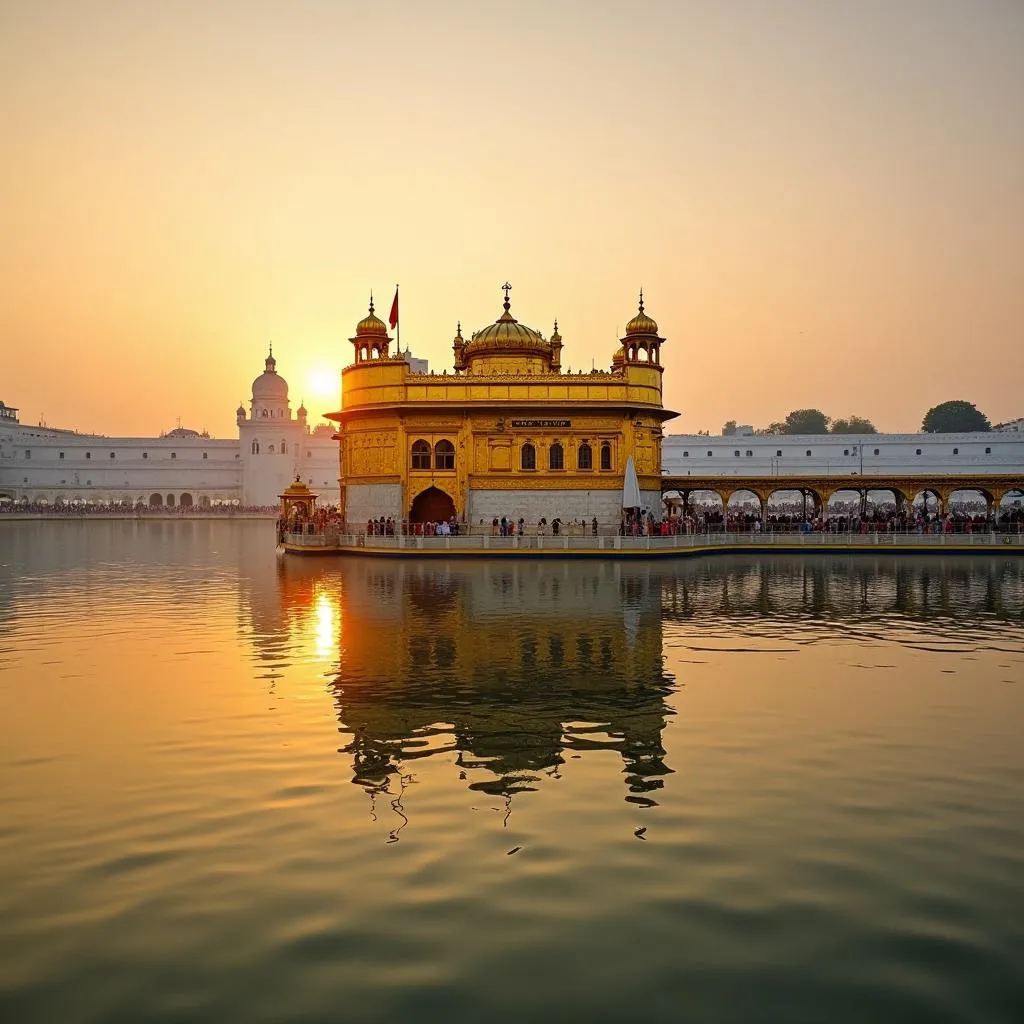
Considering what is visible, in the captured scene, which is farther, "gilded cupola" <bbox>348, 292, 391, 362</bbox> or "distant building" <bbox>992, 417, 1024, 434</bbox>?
"distant building" <bbox>992, 417, 1024, 434</bbox>

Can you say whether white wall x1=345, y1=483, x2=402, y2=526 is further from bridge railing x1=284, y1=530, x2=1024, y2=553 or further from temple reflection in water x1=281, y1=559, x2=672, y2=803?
temple reflection in water x1=281, y1=559, x2=672, y2=803

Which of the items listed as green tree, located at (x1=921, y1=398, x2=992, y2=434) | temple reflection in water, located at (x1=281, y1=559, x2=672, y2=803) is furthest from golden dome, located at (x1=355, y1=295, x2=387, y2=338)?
green tree, located at (x1=921, y1=398, x2=992, y2=434)

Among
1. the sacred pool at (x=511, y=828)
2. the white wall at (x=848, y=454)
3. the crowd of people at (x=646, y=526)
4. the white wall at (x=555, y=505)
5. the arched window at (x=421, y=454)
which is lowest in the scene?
the sacred pool at (x=511, y=828)

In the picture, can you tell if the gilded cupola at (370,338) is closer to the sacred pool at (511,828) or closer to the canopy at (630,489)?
the canopy at (630,489)

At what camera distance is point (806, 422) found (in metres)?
171

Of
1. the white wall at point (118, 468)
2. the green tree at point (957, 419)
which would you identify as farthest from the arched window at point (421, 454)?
the green tree at point (957, 419)

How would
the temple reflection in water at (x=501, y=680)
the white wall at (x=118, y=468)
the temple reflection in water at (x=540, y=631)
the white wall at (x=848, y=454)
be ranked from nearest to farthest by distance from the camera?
the temple reflection in water at (x=501, y=680) < the temple reflection in water at (x=540, y=631) < the white wall at (x=848, y=454) < the white wall at (x=118, y=468)

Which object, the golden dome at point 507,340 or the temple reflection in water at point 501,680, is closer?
the temple reflection in water at point 501,680

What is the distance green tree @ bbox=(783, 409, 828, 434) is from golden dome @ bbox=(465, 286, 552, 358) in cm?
12995

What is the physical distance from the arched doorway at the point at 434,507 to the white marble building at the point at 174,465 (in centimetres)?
7344

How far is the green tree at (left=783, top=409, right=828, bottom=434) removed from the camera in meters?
168

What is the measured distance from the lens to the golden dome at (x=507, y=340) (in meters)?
45.7

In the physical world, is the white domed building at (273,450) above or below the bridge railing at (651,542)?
above

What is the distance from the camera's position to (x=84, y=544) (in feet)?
160
